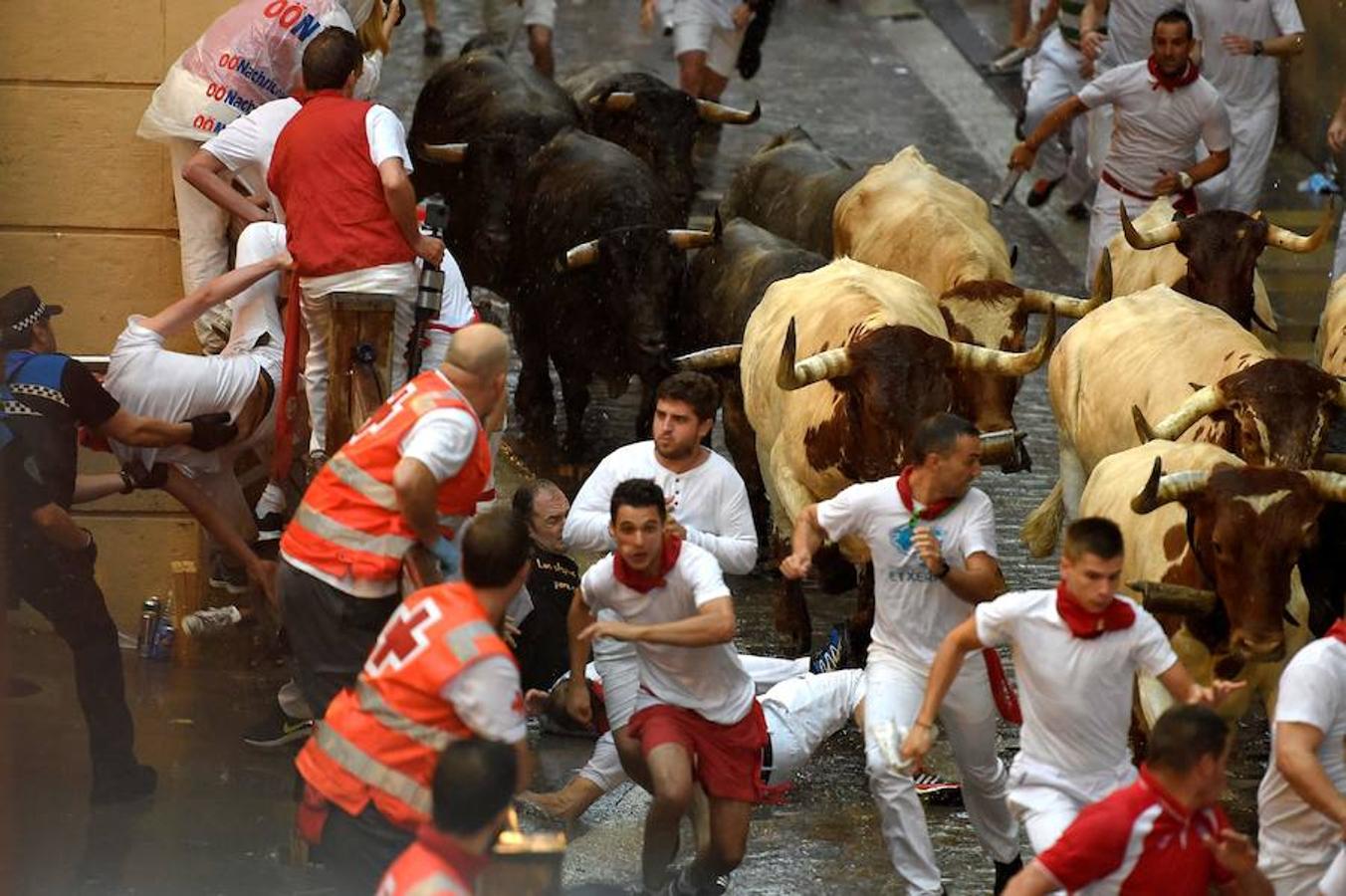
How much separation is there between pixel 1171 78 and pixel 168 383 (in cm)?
683

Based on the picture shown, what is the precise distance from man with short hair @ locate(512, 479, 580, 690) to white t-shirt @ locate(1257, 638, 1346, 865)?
10.7 ft

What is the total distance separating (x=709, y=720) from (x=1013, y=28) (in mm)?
13694

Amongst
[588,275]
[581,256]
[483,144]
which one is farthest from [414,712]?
[483,144]

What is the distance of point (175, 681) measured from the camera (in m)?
10.7

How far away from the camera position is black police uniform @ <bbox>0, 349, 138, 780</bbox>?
31.1 ft

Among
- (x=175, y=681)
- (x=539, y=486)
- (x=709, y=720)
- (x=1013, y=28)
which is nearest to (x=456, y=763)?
(x=709, y=720)

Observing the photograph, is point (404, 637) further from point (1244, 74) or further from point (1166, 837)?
point (1244, 74)

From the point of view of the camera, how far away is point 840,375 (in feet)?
Answer: 35.3

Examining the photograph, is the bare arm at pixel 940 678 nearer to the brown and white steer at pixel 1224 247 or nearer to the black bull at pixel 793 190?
the brown and white steer at pixel 1224 247

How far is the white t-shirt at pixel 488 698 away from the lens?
6883 mm

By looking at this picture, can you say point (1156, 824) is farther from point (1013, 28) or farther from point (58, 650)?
point (1013, 28)

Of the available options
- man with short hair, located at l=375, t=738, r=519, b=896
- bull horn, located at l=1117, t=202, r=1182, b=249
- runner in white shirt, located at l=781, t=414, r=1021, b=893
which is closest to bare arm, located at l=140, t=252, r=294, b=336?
runner in white shirt, located at l=781, t=414, r=1021, b=893

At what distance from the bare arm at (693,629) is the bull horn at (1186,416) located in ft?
8.75

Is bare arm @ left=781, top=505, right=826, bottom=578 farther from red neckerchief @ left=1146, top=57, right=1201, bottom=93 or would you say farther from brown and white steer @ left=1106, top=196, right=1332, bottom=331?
red neckerchief @ left=1146, top=57, right=1201, bottom=93
